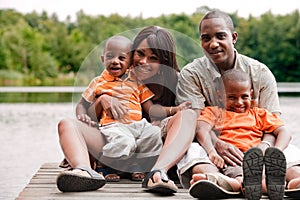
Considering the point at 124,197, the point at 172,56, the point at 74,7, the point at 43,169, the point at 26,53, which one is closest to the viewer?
the point at 124,197

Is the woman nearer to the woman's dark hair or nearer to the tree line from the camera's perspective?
the woman's dark hair

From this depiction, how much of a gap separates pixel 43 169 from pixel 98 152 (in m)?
0.85

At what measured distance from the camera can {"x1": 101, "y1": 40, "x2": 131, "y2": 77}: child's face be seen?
11.1 ft

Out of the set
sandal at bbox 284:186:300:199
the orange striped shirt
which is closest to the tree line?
the orange striped shirt

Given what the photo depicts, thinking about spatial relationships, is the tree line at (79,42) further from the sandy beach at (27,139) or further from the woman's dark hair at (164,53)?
the woman's dark hair at (164,53)

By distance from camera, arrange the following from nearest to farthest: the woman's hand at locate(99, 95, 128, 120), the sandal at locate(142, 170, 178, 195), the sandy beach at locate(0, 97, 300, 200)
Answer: the sandal at locate(142, 170, 178, 195)
the woman's hand at locate(99, 95, 128, 120)
the sandy beach at locate(0, 97, 300, 200)

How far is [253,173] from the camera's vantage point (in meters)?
2.68

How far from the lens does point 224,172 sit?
3033 millimetres

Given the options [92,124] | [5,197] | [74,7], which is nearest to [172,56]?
[92,124]

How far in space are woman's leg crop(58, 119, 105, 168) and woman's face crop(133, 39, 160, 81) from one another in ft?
1.39

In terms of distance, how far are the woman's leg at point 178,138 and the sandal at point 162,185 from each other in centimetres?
12

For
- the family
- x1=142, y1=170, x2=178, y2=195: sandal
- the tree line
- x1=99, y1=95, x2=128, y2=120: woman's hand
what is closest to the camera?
x1=142, y1=170, x2=178, y2=195: sandal

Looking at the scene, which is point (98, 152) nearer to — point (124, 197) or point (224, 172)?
point (124, 197)

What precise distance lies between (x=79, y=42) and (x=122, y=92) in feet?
118
